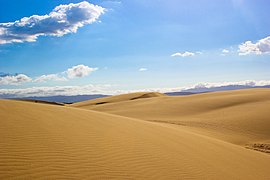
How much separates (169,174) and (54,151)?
89.3 inches

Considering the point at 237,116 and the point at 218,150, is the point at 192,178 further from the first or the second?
the point at 237,116

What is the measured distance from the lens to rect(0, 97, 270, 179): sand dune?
417cm

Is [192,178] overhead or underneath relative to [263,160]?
overhead

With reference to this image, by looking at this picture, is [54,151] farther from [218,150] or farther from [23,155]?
[218,150]

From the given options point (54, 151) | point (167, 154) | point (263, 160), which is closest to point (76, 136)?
point (54, 151)

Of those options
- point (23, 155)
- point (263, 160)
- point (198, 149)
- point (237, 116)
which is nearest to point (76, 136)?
point (23, 155)

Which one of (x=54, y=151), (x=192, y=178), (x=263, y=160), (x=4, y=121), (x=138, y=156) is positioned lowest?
(x=263, y=160)

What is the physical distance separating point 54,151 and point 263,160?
7.25 metres

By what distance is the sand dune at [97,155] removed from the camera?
417 centimetres

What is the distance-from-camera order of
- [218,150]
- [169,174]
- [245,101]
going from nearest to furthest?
[169,174], [218,150], [245,101]

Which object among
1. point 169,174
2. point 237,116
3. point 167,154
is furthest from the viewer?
point 237,116

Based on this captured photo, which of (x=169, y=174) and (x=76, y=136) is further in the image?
(x=76, y=136)

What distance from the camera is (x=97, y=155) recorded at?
5137 millimetres

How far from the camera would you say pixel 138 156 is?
5781 mm
